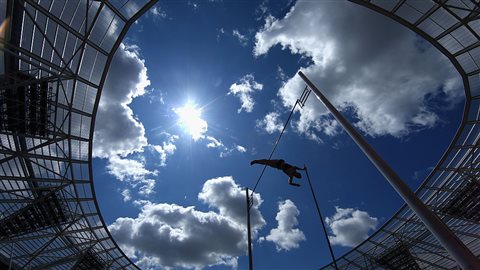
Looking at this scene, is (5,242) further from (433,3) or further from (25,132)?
(433,3)

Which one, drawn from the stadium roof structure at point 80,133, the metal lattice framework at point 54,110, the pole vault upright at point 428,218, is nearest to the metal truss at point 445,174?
the stadium roof structure at point 80,133

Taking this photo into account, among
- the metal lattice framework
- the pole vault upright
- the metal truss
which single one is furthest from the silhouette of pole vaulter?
the metal lattice framework

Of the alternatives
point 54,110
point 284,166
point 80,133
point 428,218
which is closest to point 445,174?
point 284,166

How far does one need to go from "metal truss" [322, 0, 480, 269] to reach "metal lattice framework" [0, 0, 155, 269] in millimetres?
13339

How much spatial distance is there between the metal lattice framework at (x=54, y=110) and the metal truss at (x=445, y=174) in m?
13.3

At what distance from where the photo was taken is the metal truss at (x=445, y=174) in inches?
488

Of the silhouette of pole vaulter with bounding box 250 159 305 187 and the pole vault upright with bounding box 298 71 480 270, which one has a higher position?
the silhouette of pole vaulter with bounding box 250 159 305 187

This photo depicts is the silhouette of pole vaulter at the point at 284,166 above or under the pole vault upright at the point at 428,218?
above

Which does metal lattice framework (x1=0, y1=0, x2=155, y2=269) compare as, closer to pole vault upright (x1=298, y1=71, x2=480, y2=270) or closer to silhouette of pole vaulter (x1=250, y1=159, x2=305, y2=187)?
silhouette of pole vaulter (x1=250, y1=159, x2=305, y2=187)

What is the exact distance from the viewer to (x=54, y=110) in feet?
Answer: 52.9

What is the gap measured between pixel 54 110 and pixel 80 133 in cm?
245

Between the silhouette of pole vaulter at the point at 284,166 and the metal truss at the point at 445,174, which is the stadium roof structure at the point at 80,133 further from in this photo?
the silhouette of pole vaulter at the point at 284,166

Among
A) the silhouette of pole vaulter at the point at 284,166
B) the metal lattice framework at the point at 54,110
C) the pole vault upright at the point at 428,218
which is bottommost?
the pole vault upright at the point at 428,218

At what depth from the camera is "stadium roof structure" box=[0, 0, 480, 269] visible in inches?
492
